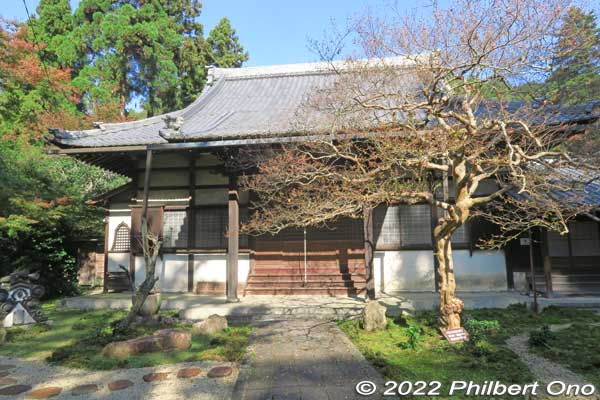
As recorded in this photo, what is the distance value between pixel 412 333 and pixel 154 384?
3.44 m

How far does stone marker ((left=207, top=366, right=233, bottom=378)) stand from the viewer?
4.44m

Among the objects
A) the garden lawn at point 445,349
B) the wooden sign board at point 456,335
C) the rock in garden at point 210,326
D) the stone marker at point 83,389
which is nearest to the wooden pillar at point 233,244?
the rock in garden at point 210,326

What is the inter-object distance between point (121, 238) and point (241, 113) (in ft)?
16.5

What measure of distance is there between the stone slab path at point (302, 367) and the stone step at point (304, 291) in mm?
2701

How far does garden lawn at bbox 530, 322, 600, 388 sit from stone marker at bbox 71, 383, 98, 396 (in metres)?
5.45

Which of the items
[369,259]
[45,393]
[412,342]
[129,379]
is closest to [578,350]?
[412,342]

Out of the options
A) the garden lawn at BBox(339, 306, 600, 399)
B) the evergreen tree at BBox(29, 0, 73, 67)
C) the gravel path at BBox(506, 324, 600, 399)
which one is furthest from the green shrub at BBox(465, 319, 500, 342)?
the evergreen tree at BBox(29, 0, 73, 67)

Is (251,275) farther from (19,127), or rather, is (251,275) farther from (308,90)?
(19,127)

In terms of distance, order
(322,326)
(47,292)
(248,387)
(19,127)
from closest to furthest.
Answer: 1. (248,387)
2. (322,326)
3. (47,292)
4. (19,127)

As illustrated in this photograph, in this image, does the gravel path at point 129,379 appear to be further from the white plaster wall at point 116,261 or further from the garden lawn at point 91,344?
the white plaster wall at point 116,261

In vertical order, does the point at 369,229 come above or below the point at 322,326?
above

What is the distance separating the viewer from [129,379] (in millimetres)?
4457

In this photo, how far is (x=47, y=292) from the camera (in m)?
10.4

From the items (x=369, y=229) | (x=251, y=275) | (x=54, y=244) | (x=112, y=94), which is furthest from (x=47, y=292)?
(x=112, y=94)
